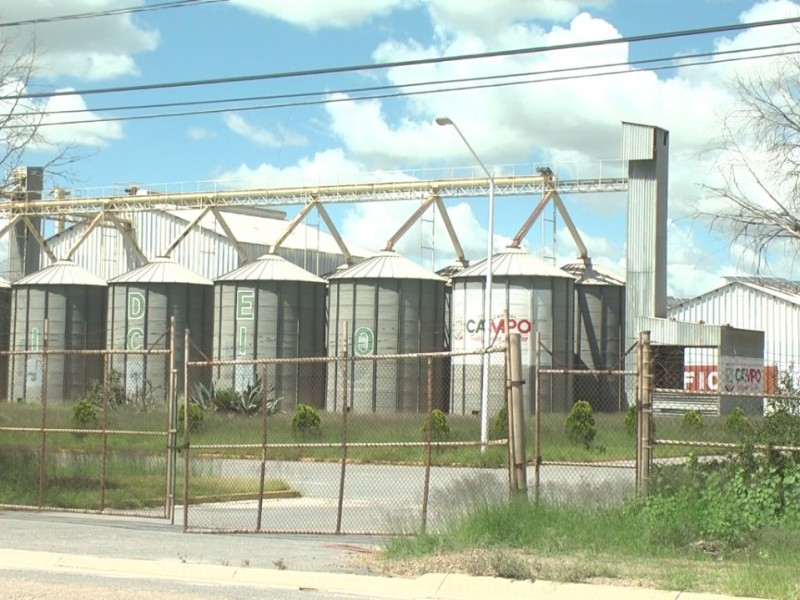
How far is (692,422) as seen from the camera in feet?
98.3

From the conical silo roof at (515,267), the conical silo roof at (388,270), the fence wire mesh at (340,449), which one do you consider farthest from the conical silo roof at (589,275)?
the fence wire mesh at (340,449)

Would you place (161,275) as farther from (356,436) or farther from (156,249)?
(356,436)

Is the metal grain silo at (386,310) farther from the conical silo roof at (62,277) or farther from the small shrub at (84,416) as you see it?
the small shrub at (84,416)

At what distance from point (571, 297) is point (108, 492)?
105ft

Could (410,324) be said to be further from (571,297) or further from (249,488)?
(249,488)

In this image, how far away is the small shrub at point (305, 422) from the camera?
32656mm

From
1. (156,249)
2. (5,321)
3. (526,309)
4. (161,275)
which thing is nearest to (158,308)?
(161,275)

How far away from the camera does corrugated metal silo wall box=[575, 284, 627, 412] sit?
5147cm

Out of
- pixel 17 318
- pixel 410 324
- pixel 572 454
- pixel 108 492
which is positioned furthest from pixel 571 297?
pixel 108 492

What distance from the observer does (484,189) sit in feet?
176

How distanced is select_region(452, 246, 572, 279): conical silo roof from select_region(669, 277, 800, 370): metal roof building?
39.2ft

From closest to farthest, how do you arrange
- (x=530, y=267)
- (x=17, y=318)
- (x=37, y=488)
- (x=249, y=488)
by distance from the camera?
(x=37, y=488)
(x=249, y=488)
(x=530, y=267)
(x=17, y=318)

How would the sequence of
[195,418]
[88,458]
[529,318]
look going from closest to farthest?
[88,458] < [195,418] < [529,318]

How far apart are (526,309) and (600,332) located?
5425 millimetres
